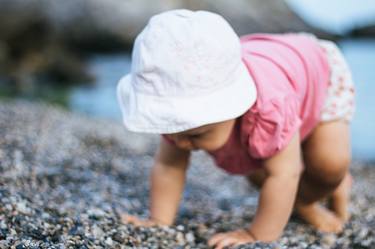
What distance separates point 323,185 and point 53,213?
162cm

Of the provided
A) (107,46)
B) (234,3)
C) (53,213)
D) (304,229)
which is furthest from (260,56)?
(234,3)

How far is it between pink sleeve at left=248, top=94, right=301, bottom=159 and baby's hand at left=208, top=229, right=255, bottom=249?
1.43 feet

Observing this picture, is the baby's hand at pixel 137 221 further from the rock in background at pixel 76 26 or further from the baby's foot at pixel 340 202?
the rock in background at pixel 76 26

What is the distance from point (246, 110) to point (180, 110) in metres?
0.37

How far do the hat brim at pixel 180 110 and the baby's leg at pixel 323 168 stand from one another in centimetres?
84

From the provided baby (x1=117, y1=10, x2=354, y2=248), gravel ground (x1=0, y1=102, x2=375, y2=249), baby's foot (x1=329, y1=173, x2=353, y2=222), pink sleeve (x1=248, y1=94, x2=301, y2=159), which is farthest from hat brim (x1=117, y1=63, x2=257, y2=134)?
baby's foot (x1=329, y1=173, x2=353, y2=222)

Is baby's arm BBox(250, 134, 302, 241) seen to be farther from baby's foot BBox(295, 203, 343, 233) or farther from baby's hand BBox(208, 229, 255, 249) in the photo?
baby's foot BBox(295, 203, 343, 233)

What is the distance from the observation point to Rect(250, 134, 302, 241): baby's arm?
2.95 metres

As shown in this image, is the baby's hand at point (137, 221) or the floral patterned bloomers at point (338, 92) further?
the floral patterned bloomers at point (338, 92)

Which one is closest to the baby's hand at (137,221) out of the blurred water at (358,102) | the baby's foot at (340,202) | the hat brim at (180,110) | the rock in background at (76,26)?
the hat brim at (180,110)

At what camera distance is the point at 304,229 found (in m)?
3.51

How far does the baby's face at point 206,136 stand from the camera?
2.84 m

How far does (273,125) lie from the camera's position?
2.85 m

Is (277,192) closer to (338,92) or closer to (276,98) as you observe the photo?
(276,98)
